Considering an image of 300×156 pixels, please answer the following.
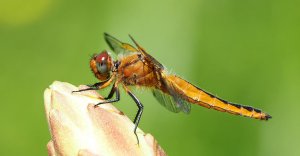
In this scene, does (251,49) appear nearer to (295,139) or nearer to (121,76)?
(295,139)

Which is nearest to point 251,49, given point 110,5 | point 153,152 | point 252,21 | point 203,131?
point 252,21

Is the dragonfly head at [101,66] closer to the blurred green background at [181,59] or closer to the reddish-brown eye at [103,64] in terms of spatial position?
the reddish-brown eye at [103,64]

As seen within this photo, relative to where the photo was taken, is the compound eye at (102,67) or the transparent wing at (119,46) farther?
the transparent wing at (119,46)

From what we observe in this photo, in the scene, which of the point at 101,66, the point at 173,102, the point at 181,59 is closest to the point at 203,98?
the point at 173,102

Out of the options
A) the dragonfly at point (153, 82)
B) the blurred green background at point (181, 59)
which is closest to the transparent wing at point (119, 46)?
the dragonfly at point (153, 82)

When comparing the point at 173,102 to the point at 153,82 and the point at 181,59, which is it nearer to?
the point at 153,82

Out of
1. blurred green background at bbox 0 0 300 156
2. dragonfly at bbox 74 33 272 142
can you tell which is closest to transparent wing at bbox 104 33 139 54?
dragonfly at bbox 74 33 272 142

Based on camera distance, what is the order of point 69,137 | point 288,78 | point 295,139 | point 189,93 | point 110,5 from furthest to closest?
1. point 110,5
2. point 288,78
3. point 295,139
4. point 189,93
5. point 69,137
